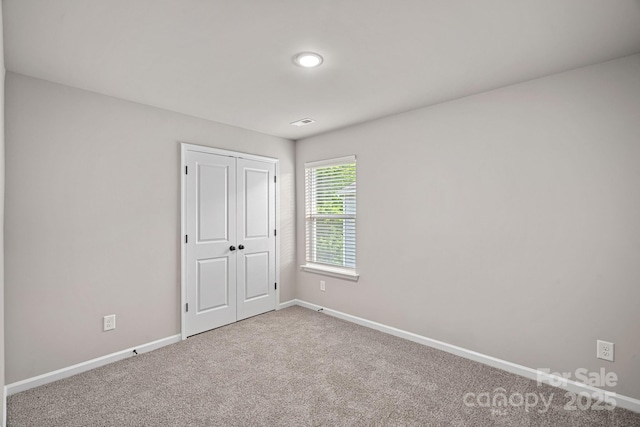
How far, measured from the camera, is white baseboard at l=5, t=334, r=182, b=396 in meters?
2.38

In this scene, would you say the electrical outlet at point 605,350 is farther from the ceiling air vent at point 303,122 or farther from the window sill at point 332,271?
the ceiling air vent at point 303,122

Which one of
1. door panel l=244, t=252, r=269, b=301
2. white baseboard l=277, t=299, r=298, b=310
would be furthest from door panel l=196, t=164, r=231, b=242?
white baseboard l=277, t=299, r=298, b=310

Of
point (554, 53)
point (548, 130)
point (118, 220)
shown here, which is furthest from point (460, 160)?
point (118, 220)

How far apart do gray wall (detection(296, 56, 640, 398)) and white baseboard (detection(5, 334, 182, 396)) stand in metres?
2.26

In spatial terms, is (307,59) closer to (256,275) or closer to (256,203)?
(256,203)

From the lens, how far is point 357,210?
383cm

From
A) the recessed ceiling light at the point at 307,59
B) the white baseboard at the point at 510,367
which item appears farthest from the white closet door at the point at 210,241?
the recessed ceiling light at the point at 307,59

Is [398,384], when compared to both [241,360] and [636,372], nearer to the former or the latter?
Result: [241,360]

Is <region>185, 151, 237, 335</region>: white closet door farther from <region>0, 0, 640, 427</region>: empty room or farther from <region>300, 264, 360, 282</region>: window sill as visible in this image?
<region>300, 264, 360, 282</region>: window sill

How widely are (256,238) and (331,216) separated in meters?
1.02

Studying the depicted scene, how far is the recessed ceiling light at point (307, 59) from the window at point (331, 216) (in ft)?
5.52

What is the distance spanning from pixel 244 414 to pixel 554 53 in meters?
3.22

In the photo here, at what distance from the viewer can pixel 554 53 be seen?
2.14 meters

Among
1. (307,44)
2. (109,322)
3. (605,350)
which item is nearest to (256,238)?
(109,322)
